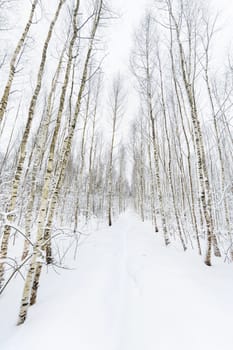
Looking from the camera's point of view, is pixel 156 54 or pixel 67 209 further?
pixel 67 209

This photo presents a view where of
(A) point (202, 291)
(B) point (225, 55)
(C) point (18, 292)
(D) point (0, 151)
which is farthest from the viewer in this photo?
(D) point (0, 151)

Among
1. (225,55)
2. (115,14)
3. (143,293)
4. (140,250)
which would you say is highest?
(225,55)

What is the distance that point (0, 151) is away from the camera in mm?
10234

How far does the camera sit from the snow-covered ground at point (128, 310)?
6.02 ft

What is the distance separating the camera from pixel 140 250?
5.16m

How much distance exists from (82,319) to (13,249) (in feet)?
15.1

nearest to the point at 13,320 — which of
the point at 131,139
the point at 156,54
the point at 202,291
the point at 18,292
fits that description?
the point at 18,292

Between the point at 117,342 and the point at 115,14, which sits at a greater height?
the point at 115,14

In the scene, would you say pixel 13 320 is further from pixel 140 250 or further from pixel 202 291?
pixel 140 250

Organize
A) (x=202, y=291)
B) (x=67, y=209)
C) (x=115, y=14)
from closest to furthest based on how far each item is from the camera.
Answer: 1. (x=202, y=291)
2. (x=115, y=14)
3. (x=67, y=209)

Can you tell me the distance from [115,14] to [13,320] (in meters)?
6.36

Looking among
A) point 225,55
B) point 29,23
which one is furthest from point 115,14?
point 225,55

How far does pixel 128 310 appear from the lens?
8.14 feet

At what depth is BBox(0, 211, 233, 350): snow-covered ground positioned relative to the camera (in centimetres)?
183
